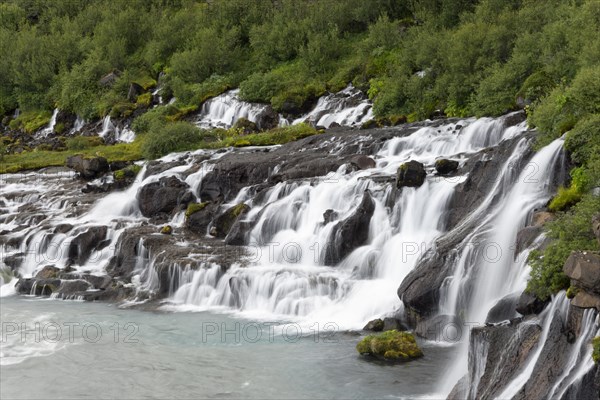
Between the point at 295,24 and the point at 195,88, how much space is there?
356 inches

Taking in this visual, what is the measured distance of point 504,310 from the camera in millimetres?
16234

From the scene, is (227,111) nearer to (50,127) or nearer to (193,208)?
(50,127)

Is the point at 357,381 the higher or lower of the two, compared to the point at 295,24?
lower

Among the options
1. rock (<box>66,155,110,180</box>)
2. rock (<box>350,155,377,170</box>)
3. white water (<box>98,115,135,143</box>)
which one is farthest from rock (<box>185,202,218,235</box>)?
white water (<box>98,115,135,143</box>)

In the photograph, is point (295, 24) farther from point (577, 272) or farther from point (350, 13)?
point (577, 272)

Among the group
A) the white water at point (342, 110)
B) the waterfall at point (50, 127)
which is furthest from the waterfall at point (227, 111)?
the waterfall at point (50, 127)

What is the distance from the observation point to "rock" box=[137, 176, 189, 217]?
31.2m

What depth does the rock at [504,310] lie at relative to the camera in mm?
16047

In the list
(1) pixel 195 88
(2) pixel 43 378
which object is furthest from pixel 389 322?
(1) pixel 195 88

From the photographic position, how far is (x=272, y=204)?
27.4 meters

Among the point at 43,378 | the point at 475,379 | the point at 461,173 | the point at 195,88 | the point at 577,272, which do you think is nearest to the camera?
the point at 577,272

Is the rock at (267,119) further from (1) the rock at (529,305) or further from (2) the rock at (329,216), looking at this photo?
(1) the rock at (529,305)

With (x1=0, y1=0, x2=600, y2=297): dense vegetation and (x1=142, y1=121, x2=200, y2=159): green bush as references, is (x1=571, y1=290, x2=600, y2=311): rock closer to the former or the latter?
(x1=0, y1=0, x2=600, y2=297): dense vegetation

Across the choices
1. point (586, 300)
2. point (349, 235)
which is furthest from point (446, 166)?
point (586, 300)
